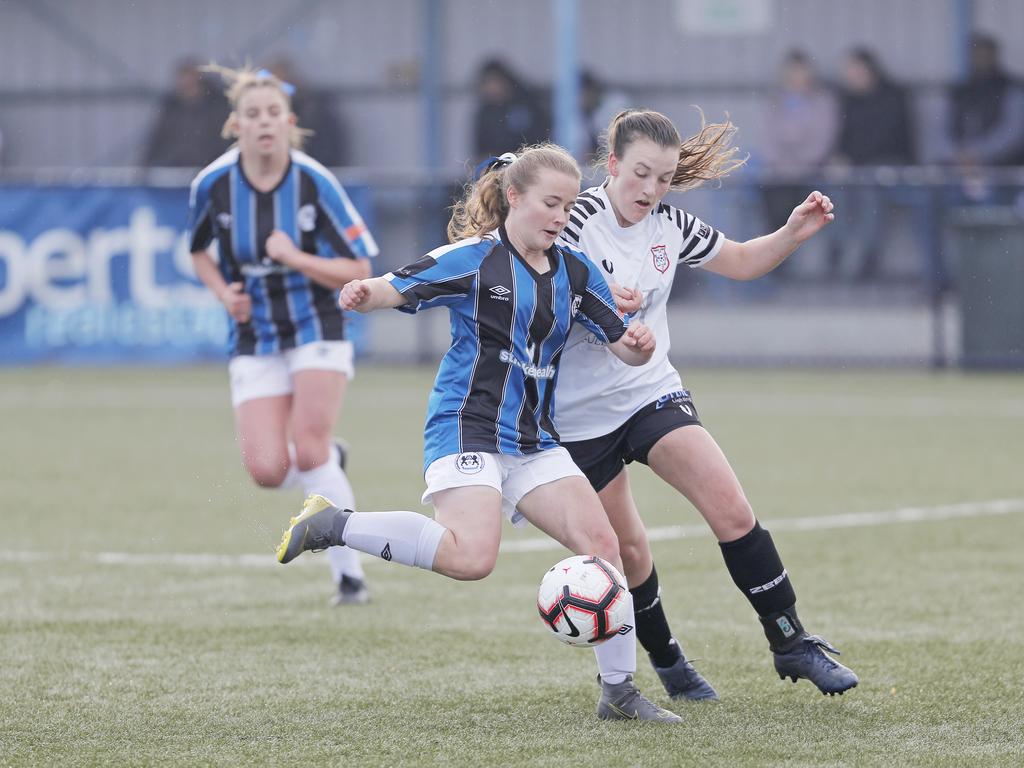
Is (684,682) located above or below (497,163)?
below

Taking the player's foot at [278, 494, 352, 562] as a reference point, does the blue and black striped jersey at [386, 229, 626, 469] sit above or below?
above

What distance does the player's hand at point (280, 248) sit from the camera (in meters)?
6.61

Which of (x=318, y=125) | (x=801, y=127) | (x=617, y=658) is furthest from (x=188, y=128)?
(x=617, y=658)

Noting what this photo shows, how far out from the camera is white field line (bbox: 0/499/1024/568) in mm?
7141

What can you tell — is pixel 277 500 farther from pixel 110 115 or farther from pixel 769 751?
pixel 110 115

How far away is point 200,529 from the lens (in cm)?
796

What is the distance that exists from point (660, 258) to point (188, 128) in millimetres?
13440

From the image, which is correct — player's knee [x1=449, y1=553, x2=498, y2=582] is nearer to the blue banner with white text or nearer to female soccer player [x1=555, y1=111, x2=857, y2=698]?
female soccer player [x1=555, y1=111, x2=857, y2=698]

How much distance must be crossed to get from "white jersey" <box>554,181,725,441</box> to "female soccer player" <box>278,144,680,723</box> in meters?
0.16

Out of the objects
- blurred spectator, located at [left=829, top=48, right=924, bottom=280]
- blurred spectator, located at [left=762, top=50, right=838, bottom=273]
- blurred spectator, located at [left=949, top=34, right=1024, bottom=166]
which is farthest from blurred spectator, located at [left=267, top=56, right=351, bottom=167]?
blurred spectator, located at [left=949, top=34, right=1024, bottom=166]

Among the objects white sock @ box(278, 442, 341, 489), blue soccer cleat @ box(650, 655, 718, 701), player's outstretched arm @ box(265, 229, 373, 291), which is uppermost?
player's outstretched arm @ box(265, 229, 373, 291)

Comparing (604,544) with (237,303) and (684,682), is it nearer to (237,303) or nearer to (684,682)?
(684,682)

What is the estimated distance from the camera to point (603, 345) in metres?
4.96

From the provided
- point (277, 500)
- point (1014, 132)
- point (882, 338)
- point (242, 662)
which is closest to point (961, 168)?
point (1014, 132)
